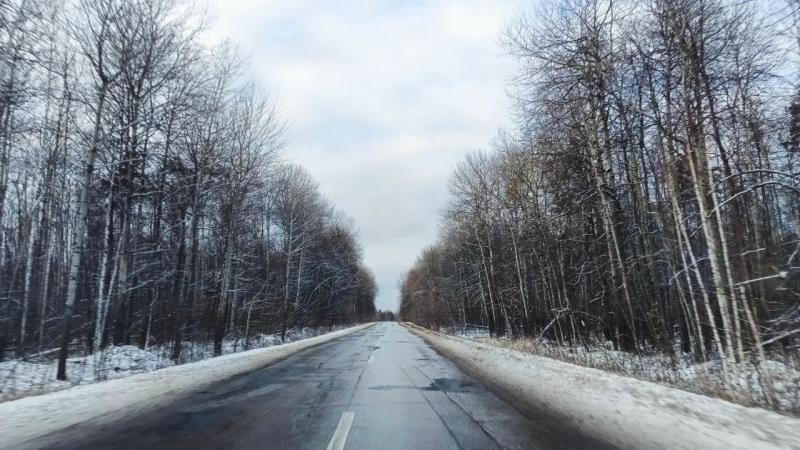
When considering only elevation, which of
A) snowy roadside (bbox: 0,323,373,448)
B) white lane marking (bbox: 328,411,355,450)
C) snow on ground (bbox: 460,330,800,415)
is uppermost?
snowy roadside (bbox: 0,323,373,448)

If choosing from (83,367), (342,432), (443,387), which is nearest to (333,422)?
(342,432)

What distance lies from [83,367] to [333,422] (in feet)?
36.7

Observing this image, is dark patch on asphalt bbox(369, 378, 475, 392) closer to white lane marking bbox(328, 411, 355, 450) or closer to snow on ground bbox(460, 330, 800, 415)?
white lane marking bbox(328, 411, 355, 450)

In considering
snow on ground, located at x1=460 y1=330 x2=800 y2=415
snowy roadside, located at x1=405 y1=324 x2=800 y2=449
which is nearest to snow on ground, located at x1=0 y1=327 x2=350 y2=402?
snowy roadside, located at x1=405 y1=324 x2=800 y2=449

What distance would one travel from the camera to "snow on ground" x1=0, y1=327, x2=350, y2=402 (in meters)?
10.5

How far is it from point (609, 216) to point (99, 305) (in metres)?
16.5

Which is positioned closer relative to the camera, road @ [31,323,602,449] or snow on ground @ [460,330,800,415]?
road @ [31,323,602,449]

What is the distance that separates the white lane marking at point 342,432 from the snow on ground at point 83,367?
6534mm

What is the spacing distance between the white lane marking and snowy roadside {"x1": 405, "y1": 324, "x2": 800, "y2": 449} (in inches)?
107

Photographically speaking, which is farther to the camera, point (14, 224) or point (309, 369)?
point (14, 224)

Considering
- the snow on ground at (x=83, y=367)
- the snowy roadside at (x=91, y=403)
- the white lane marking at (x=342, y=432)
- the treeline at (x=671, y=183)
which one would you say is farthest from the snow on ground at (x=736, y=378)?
the snow on ground at (x=83, y=367)

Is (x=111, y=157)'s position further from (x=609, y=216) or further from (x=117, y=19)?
(x=609, y=216)

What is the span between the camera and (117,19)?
1358 centimetres

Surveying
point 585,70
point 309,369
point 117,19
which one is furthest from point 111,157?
point 585,70
